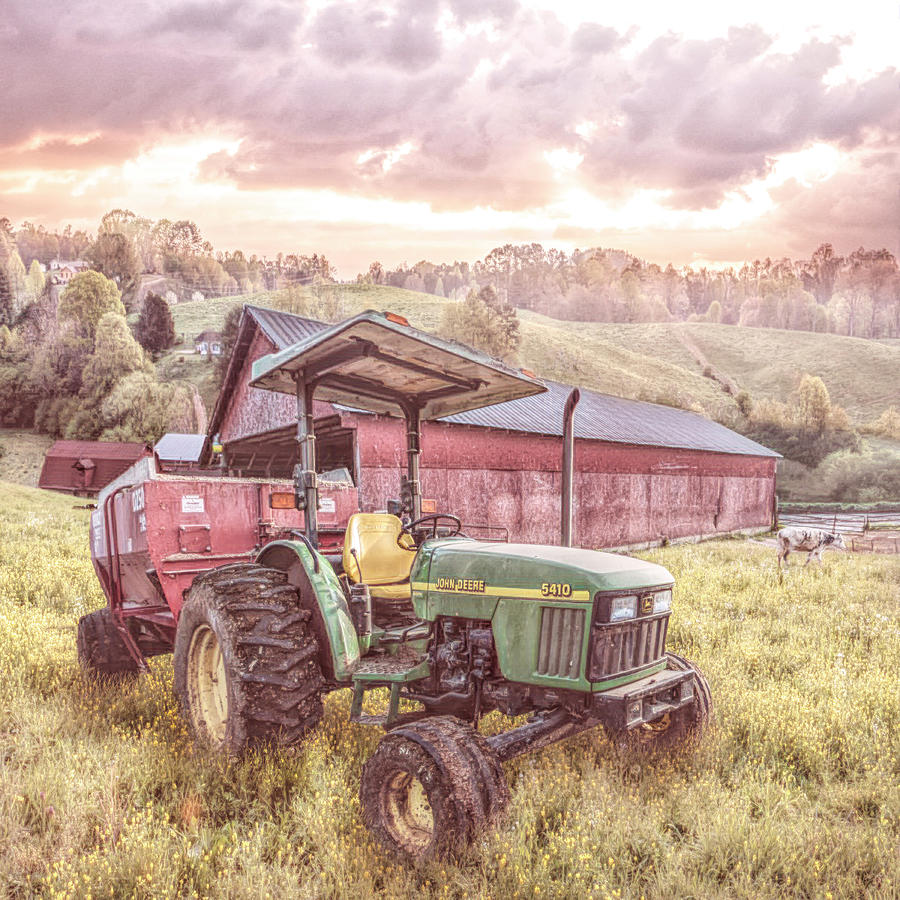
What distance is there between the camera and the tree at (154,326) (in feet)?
231

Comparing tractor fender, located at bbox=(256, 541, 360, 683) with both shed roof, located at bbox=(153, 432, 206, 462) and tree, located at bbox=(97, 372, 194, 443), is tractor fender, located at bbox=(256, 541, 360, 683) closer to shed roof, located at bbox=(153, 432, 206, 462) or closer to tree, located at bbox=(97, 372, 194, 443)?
shed roof, located at bbox=(153, 432, 206, 462)

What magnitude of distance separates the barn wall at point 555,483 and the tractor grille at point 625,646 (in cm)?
1063

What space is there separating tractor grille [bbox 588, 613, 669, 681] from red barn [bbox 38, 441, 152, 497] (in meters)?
43.2

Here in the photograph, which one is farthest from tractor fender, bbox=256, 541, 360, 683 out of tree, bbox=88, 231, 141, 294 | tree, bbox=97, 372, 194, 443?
tree, bbox=88, 231, 141, 294

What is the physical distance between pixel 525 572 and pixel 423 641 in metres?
0.94

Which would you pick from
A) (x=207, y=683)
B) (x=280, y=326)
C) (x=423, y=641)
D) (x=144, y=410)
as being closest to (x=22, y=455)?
(x=144, y=410)

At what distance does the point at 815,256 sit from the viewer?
13650 cm

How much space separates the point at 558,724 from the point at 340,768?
136 centimetres

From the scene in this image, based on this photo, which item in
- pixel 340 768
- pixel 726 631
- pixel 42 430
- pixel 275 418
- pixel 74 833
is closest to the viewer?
pixel 74 833

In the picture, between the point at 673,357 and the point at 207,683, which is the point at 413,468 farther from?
the point at 673,357

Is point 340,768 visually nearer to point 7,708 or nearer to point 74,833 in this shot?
point 74,833

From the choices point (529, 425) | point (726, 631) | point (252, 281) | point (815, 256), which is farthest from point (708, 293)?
point (726, 631)

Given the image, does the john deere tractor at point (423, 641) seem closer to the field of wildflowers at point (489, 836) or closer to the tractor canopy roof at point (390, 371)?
the tractor canopy roof at point (390, 371)

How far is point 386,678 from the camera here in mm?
3826
